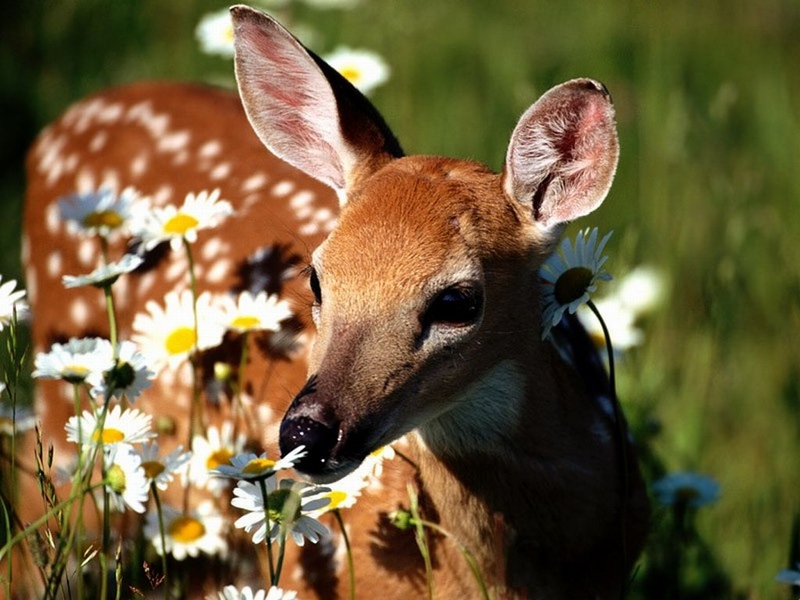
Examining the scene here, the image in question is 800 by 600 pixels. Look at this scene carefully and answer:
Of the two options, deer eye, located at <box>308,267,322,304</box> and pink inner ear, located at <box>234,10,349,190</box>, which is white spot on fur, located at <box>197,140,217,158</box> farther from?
deer eye, located at <box>308,267,322,304</box>

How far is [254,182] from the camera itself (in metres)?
4.14

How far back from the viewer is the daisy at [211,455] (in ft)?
10.3

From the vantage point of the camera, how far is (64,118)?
4.79 metres

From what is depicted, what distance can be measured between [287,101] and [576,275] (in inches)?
31.0

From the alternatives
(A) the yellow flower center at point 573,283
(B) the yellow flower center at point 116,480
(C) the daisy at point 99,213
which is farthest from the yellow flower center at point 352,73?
(B) the yellow flower center at point 116,480

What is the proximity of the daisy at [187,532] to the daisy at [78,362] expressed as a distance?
0.51m

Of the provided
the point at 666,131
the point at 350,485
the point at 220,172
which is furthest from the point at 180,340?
the point at 666,131

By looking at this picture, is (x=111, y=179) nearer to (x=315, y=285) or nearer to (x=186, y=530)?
(x=186, y=530)

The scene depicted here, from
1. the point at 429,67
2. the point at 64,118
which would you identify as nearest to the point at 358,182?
the point at 64,118

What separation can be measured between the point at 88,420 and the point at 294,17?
3826mm

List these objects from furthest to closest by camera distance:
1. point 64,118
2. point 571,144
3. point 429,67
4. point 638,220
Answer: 1. point 429,67
2. point 638,220
3. point 64,118
4. point 571,144

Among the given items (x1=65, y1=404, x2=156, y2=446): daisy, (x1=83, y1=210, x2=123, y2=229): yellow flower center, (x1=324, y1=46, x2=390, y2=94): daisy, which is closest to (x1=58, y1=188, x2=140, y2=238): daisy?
(x1=83, y1=210, x2=123, y2=229): yellow flower center

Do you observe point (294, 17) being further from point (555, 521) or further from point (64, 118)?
point (555, 521)

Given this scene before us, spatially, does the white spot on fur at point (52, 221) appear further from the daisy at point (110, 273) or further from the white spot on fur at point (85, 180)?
the daisy at point (110, 273)
